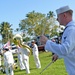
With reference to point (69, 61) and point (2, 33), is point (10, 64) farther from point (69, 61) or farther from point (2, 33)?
point (2, 33)

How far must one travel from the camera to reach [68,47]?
336 centimetres

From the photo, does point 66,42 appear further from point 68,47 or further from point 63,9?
point 63,9

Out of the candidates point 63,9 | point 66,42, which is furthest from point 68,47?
point 63,9

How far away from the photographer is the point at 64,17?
141 inches

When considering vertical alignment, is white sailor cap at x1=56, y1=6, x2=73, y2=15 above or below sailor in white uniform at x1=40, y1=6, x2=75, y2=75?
above

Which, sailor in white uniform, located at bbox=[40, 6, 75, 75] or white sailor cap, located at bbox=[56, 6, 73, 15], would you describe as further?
white sailor cap, located at bbox=[56, 6, 73, 15]

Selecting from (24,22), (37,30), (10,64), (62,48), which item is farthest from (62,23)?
(24,22)

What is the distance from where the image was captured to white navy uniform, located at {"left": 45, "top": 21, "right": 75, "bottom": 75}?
11.1ft

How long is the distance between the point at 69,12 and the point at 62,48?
20.5 inches

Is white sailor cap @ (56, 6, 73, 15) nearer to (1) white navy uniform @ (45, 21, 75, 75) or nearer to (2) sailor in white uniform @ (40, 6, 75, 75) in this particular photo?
(2) sailor in white uniform @ (40, 6, 75, 75)

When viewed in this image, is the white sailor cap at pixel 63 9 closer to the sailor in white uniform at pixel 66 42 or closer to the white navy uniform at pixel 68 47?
the sailor in white uniform at pixel 66 42

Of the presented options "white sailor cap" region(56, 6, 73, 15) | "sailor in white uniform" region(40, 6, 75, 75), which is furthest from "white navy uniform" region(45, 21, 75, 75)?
"white sailor cap" region(56, 6, 73, 15)

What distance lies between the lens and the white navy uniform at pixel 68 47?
11.1ft

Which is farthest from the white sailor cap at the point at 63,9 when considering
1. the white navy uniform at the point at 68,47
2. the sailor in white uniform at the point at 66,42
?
the white navy uniform at the point at 68,47
